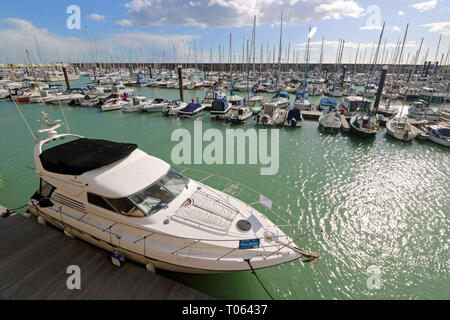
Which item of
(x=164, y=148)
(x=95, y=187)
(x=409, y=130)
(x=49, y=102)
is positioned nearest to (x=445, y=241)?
(x=95, y=187)

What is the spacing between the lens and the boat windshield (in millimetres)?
6133

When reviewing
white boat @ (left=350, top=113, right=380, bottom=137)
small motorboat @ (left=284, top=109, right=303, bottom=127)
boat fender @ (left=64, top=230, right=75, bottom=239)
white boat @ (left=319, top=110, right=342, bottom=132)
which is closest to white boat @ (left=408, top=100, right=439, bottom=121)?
white boat @ (left=350, top=113, right=380, bottom=137)

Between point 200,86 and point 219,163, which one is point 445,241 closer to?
point 219,163

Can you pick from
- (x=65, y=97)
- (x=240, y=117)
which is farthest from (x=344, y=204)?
(x=65, y=97)

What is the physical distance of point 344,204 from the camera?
1083 centimetres

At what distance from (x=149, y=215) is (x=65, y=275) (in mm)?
2830

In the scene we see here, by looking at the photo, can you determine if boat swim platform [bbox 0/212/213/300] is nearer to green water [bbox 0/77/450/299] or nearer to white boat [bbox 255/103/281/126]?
green water [bbox 0/77/450/299]

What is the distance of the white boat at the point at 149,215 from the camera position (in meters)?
5.62

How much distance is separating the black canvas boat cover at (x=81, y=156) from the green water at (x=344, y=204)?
426 centimetres

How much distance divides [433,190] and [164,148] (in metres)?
18.7

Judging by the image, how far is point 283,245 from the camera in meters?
5.82

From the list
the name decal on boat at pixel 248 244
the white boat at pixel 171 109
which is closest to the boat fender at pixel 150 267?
the name decal on boat at pixel 248 244

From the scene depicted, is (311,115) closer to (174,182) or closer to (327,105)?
(327,105)

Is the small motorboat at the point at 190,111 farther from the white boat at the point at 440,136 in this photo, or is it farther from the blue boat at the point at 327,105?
the white boat at the point at 440,136
